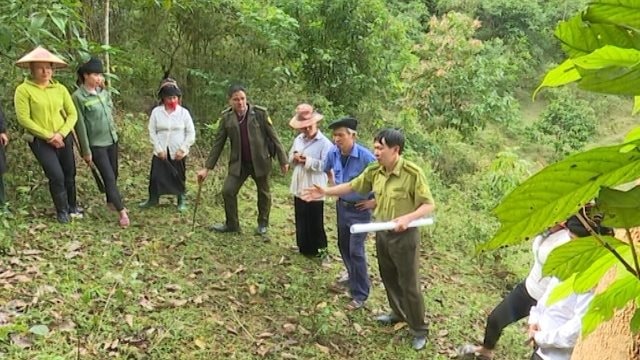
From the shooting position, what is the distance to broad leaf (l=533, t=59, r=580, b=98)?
19.9 inches

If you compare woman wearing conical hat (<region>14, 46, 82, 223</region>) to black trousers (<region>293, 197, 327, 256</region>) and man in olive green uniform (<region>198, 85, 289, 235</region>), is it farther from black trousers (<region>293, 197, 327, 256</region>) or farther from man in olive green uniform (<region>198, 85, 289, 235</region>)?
black trousers (<region>293, 197, 327, 256</region>)

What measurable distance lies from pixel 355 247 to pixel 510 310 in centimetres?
132

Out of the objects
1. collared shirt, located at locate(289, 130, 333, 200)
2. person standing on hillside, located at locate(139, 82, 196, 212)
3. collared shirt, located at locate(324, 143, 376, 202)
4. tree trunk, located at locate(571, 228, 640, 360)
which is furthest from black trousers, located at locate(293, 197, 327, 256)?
tree trunk, located at locate(571, 228, 640, 360)

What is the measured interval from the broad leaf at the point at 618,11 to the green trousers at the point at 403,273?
374cm

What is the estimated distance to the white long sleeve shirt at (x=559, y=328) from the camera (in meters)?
2.73

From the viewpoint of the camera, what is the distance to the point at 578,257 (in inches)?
21.7

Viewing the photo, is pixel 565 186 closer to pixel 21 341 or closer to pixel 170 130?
pixel 21 341

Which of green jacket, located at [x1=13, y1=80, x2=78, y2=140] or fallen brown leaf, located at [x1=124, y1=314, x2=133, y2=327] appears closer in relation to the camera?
fallen brown leaf, located at [x1=124, y1=314, x2=133, y2=327]

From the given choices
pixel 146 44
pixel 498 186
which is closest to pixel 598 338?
pixel 498 186

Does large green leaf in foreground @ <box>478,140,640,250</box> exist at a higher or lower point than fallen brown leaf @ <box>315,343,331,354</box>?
higher

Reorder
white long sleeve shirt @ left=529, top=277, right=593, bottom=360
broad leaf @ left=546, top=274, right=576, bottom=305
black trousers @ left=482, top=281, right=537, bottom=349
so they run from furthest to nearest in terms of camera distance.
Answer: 1. black trousers @ left=482, top=281, right=537, bottom=349
2. white long sleeve shirt @ left=529, top=277, right=593, bottom=360
3. broad leaf @ left=546, top=274, right=576, bottom=305

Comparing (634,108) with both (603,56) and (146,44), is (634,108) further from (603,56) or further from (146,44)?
(146,44)

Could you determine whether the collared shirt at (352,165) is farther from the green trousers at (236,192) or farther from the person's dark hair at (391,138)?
the green trousers at (236,192)

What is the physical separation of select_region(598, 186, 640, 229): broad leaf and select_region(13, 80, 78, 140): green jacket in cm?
510
